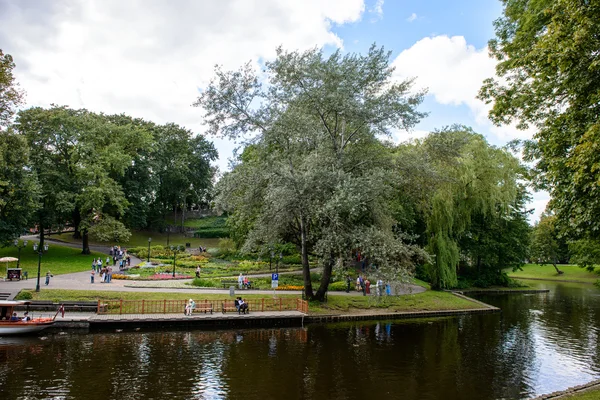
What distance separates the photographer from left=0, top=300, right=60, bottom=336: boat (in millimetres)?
19078

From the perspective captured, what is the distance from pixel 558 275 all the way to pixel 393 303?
55709mm

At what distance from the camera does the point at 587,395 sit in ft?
38.2

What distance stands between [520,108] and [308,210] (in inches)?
473

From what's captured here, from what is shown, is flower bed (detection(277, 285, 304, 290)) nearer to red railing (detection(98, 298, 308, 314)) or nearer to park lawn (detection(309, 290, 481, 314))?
park lawn (detection(309, 290, 481, 314))

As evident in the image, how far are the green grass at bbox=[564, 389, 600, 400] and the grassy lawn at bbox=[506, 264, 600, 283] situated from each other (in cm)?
6030

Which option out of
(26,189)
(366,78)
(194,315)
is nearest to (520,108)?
(366,78)

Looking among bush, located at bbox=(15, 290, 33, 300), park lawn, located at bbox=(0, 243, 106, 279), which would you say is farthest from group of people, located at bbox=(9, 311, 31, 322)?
park lawn, located at bbox=(0, 243, 106, 279)

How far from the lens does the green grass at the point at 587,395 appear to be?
36.8ft

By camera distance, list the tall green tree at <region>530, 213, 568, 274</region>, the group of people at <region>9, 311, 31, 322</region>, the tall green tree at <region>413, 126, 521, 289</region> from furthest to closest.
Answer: the tall green tree at <region>530, 213, 568, 274</region>, the tall green tree at <region>413, 126, 521, 289</region>, the group of people at <region>9, 311, 31, 322</region>

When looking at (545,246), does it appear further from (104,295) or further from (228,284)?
(104,295)

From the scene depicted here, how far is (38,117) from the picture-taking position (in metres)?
43.2

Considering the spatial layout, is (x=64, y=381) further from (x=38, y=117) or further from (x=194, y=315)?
(x=38, y=117)

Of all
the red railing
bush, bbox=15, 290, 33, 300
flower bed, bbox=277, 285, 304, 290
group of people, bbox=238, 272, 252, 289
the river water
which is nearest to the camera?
the river water

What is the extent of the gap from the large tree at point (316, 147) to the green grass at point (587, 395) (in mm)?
11038
